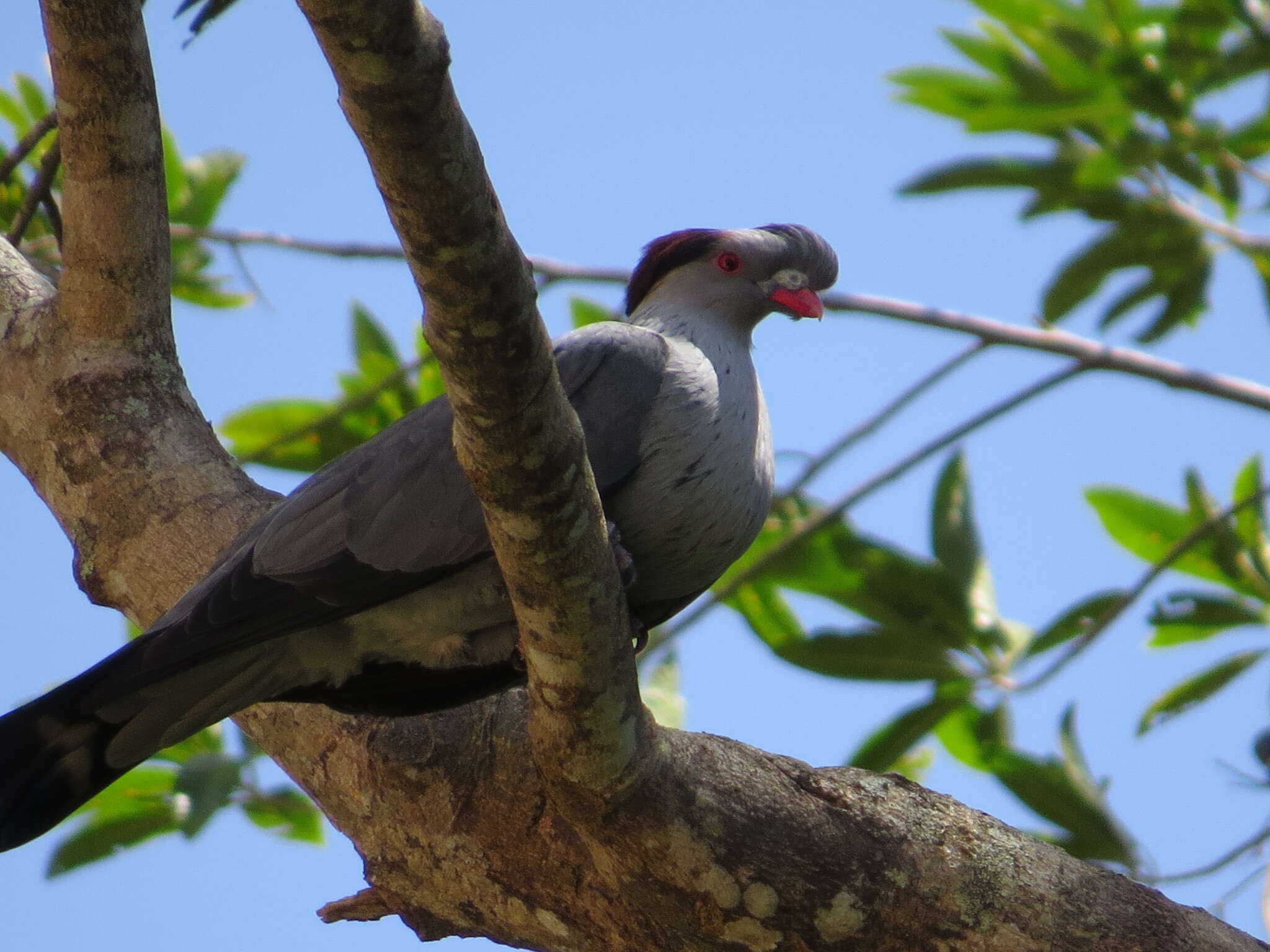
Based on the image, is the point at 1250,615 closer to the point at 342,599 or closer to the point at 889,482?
the point at 889,482

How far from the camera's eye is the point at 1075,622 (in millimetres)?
3324

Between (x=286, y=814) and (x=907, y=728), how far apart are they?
5.41 feet

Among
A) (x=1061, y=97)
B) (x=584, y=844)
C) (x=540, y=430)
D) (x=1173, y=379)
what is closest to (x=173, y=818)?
(x=584, y=844)

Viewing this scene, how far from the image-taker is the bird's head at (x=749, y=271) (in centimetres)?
324

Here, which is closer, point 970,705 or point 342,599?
point 342,599

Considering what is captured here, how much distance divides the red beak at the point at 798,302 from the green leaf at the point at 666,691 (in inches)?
34.5

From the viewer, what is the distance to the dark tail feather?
2.50 metres

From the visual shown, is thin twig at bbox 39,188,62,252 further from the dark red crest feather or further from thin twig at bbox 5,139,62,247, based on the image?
the dark red crest feather

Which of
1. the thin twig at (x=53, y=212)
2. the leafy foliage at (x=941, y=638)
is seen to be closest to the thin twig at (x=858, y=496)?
the leafy foliage at (x=941, y=638)

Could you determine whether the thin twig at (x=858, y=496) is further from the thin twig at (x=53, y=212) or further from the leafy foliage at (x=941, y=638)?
the thin twig at (x=53, y=212)

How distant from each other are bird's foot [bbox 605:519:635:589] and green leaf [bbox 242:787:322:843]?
4.78ft

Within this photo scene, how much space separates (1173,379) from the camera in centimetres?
329

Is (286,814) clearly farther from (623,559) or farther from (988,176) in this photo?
(988,176)

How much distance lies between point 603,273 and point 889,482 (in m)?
0.95
